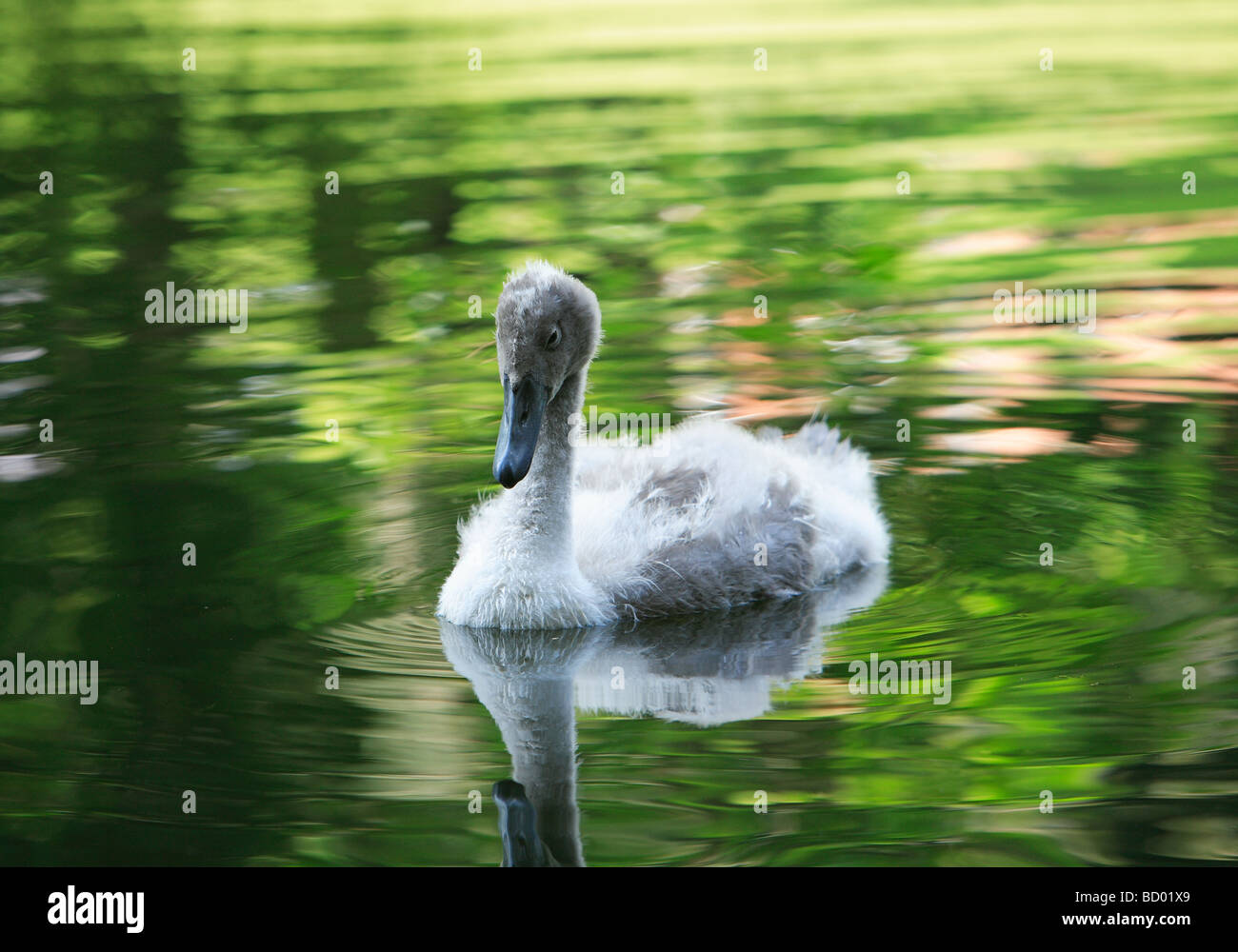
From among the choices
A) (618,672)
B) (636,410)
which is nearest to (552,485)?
(618,672)

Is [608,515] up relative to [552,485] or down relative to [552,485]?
down

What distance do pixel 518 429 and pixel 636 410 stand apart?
9.55ft

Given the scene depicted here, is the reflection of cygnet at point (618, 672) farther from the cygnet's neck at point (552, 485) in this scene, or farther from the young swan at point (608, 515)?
the cygnet's neck at point (552, 485)

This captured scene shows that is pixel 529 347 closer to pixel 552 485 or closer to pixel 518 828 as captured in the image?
pixel 552 485

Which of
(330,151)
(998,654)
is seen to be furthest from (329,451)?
(330,151)

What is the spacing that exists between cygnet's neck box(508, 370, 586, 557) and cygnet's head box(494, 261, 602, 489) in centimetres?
14

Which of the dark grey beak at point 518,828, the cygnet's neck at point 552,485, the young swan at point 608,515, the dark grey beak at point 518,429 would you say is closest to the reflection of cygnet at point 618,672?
the dark grey beak at point 518,828

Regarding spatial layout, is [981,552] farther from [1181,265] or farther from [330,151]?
[330,151]

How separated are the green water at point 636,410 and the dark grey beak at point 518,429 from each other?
72 cm

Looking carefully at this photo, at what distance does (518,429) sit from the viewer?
21.6ft

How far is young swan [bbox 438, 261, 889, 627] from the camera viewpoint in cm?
666

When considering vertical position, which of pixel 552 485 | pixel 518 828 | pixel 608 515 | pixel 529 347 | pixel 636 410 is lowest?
pixel 518 828

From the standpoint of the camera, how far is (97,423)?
9.38 metres

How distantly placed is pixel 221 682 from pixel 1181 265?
8477 millimetres
